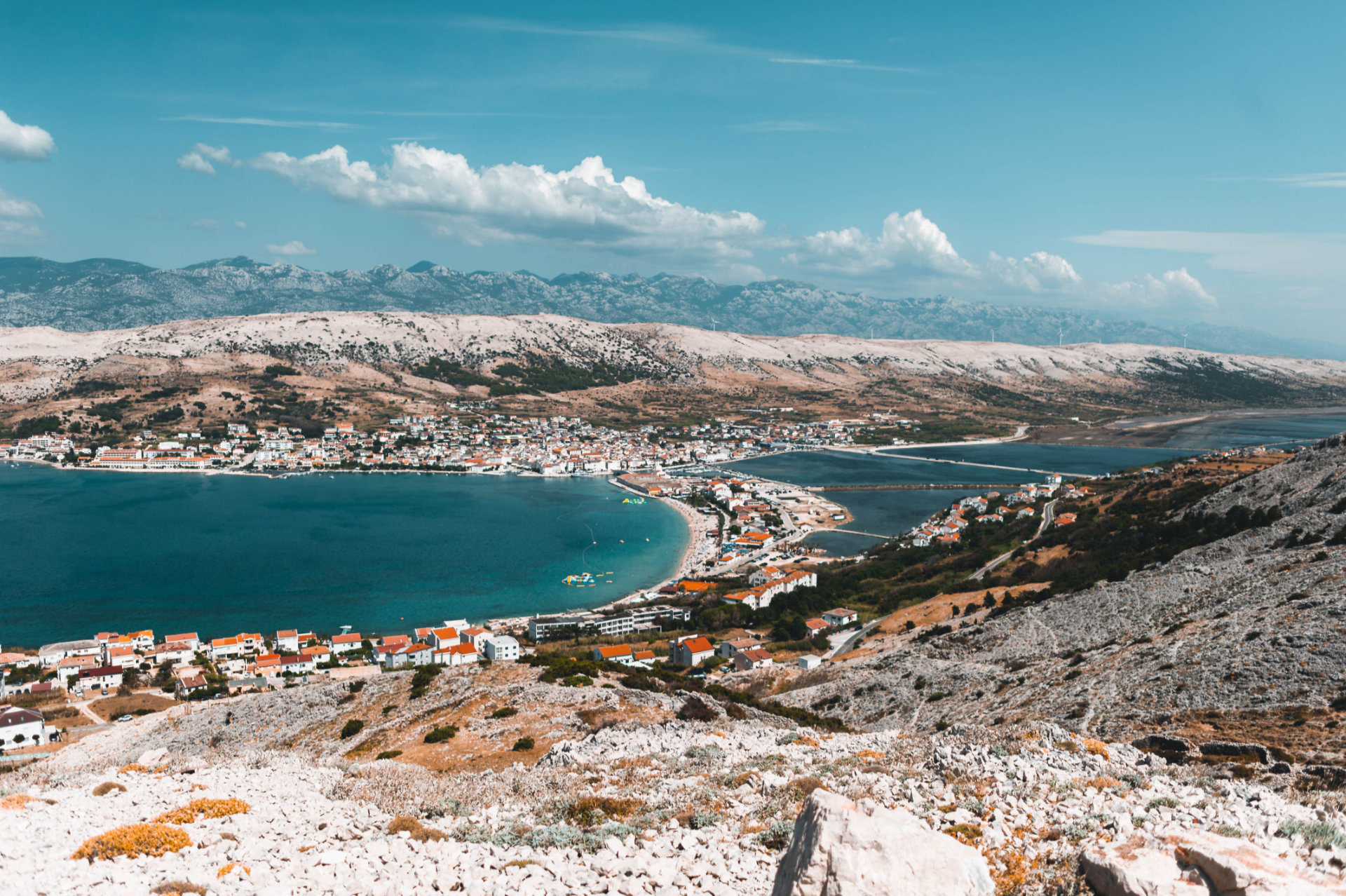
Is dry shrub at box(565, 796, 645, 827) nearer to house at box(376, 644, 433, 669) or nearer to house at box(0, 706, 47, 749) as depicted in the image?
house at box(0, 706, 47, 749)

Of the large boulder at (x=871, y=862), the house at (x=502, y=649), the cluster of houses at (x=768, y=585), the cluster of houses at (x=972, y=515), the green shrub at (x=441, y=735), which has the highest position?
the large boulder at (x=871, y=862)

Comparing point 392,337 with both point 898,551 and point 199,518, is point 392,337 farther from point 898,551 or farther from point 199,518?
point 898,551

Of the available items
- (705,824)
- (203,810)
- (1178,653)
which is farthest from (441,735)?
(1178,653)

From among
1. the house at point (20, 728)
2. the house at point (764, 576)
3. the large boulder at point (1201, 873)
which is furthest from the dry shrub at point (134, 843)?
the house at point (764, 576)

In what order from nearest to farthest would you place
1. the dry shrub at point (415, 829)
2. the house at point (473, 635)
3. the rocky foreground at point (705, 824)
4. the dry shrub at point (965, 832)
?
the rocky foreground at point (705, 824)
the dry shrub at point (965, 832)
the dry shrub at point (415, 829)
the house at point (473, 635)

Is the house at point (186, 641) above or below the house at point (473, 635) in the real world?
below

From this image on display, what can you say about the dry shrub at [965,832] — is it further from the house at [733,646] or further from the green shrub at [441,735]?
the house at [733,646]

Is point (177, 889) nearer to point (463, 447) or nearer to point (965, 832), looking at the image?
point (965, 832)
